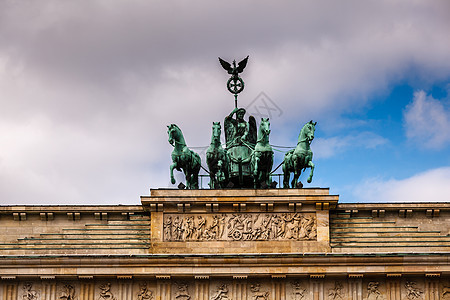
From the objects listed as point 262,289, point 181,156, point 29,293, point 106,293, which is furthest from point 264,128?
point 29,293

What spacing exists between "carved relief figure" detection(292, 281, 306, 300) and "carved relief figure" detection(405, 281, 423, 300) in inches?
146

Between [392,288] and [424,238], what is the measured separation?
2.29m

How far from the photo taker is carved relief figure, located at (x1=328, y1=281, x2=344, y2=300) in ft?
139

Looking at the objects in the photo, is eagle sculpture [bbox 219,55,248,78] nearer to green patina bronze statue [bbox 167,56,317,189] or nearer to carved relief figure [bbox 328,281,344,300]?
green patina bronze statue [bbox 167,56,317,189]

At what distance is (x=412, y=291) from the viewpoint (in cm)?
4231

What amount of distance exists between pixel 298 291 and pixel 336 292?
4.45ft

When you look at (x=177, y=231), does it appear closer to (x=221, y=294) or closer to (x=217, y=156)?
(x=221, y=294)

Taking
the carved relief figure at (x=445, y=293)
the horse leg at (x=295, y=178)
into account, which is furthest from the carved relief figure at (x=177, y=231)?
the carved relief figure at (x=445, y=293)

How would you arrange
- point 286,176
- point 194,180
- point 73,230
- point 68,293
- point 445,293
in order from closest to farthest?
point 445,293 < point 68,293 < point 73,230 < point 286,176 < point 194,180

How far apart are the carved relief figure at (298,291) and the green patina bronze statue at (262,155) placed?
14.0 ft

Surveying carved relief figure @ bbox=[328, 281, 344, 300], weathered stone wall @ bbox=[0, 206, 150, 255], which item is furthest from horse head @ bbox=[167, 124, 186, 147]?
carved relief figure @ bbox=[328, 281, 344, 300]

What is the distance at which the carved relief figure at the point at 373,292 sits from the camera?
4228 cm

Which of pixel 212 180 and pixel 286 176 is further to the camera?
pixel 212 180

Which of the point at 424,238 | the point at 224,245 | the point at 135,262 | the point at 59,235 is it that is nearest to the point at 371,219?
the point at 424,238
